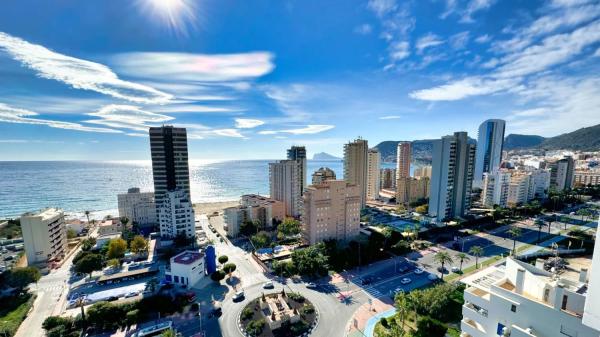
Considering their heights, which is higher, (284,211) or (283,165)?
(283,165)

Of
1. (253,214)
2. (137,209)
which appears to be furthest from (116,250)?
(253,214)

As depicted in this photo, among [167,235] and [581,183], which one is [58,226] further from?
[581,183]

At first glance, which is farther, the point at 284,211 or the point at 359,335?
the point at 284,211

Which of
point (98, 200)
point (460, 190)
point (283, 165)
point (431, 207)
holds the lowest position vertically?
point (98, 200)

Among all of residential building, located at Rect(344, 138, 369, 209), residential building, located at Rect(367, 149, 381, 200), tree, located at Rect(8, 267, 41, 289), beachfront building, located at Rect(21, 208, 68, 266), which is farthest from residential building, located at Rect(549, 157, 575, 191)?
beachfront building, located at Rect(21, 208, 68, 266)

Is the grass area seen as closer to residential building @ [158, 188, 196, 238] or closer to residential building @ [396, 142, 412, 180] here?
residential building @ [158, 188, 196, 238]

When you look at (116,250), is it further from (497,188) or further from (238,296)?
(497,188)

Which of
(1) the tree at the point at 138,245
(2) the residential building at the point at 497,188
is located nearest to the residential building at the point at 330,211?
(1) the tree at the point at 138,245

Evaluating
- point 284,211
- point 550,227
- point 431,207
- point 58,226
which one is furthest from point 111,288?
point 550,227
